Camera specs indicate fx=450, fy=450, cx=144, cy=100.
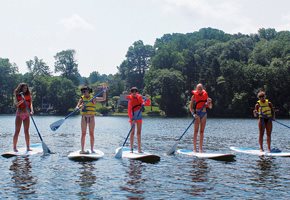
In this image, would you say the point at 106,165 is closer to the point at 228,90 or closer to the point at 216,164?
the point at 216,164

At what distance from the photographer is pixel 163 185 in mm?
11523

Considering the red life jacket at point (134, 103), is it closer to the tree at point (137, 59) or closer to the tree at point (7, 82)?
the tree at point (7, 82)

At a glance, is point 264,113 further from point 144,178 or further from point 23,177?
point 23,177

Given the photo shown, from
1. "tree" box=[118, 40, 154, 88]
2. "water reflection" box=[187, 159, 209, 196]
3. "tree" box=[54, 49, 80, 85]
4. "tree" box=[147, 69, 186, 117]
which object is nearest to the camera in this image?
"water reflection" box=[187, 159, 209, 196]

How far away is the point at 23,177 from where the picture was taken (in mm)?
12336

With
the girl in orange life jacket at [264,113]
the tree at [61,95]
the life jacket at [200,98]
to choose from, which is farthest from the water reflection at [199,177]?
the tree at [61,95]

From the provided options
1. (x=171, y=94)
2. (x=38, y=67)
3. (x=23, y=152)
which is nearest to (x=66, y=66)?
(x=38, y=67)

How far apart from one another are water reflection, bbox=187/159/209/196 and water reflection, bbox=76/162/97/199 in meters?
2.42

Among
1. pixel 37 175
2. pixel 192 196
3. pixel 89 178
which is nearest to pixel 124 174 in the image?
pixel 89 178

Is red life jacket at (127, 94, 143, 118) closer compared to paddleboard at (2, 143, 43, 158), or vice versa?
paddleboard at (2, 143, 43, 158)

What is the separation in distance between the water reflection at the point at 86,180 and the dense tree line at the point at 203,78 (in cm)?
7421

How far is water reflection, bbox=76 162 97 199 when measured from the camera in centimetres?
1047

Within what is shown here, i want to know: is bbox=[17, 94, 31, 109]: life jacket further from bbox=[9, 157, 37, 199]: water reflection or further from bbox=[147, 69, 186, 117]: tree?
bbox=[147, 69, 186, 117]: tree

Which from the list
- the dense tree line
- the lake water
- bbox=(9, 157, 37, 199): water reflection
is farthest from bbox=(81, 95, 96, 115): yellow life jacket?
the dense tree line
